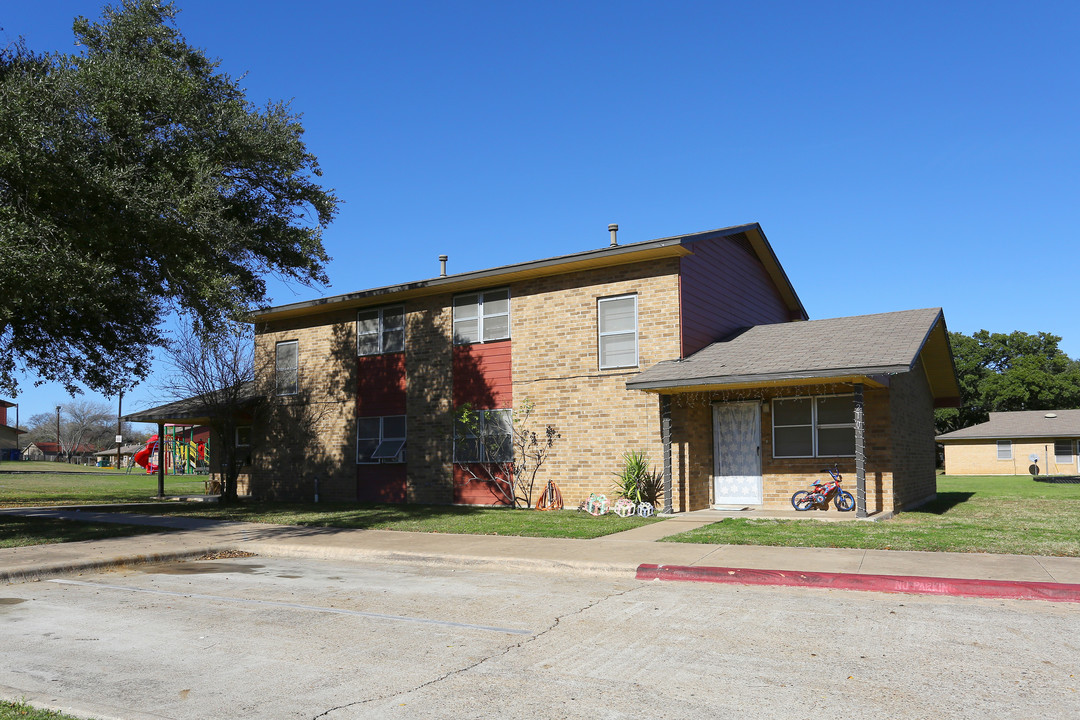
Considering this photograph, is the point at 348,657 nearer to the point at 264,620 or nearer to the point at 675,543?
the point at 264,620

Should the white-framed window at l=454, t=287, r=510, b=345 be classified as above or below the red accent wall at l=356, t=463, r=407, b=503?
above

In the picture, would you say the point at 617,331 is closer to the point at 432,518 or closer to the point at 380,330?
the point at 432,518

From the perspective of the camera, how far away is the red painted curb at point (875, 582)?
334 inches

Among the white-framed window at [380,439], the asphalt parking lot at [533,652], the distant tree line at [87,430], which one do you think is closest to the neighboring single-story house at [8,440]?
the distant tree line at [87,430]

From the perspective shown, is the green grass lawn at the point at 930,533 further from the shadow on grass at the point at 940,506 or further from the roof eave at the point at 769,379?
the roof eave at the point at 769,379

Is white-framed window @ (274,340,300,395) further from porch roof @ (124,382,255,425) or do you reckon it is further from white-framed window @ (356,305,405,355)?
white-framed window @ (356,305,405,355)

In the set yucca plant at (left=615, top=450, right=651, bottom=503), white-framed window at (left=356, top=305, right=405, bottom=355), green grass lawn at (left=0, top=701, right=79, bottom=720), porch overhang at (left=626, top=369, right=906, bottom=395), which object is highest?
white-framed window at (left=356, top=305, right=405, bottom=355)

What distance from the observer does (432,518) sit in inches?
675

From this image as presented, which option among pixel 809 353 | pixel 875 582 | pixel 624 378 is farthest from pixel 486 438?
pixel 875 582

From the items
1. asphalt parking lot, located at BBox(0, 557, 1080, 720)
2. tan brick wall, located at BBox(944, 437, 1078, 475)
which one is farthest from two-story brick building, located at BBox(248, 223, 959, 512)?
tan brick wall, located at BBox(944, 437, 1078, 475)

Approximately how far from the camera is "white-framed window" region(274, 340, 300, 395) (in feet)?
81.1

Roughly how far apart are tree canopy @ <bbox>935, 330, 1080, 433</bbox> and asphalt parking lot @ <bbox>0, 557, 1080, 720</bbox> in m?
59.7

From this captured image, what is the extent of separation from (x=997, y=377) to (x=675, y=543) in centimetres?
6271

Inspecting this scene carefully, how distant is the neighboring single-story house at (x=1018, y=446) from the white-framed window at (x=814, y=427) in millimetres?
36575
